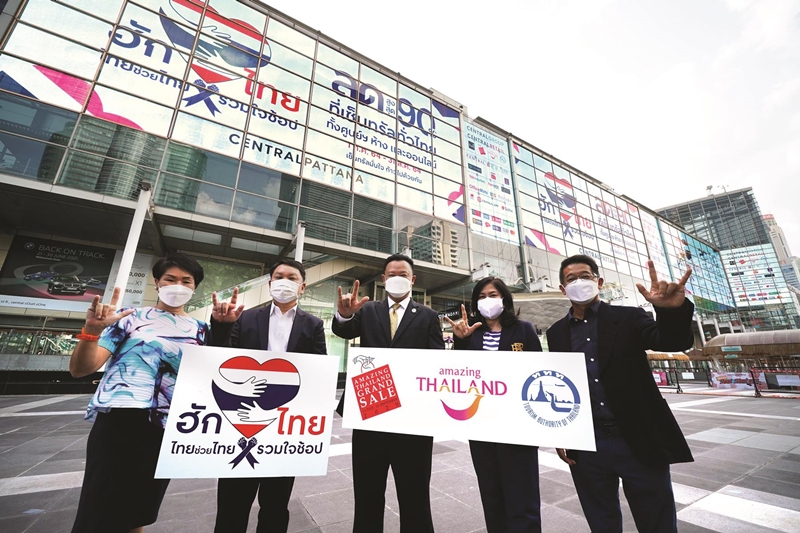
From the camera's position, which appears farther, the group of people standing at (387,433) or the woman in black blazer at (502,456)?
the woman in black blazer at (502,456)

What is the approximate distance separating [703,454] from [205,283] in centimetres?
1658

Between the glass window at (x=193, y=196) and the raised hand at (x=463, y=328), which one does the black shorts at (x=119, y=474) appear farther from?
the glass window at (x=193, y=196)

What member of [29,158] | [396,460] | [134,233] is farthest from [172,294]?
[29,158]

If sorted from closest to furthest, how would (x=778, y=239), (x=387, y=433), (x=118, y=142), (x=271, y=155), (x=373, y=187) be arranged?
1. (x=387, y=433)
2. (x=118, y=142)
3. (x=271, y=155)
4. (x=373, y=187)
5. (x=778, y=239)

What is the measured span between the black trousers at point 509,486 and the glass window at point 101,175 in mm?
14338

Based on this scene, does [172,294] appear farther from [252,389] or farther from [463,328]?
[463,328]

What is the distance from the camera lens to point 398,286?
2400mm

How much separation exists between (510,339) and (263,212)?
13589 millimetres

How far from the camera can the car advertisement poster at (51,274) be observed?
11.5 m

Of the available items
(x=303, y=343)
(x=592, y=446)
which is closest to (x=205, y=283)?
(x=303, y=343)

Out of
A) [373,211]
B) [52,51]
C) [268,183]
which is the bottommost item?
[373,211]

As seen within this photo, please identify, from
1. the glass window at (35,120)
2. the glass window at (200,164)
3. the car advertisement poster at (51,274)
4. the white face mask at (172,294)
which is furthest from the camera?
the glass window at (200,164)

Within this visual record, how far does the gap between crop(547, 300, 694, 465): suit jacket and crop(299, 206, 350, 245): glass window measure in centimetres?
1339

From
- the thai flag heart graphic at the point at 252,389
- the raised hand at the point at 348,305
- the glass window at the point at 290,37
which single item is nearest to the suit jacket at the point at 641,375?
the raised hand at the point at 348,305
